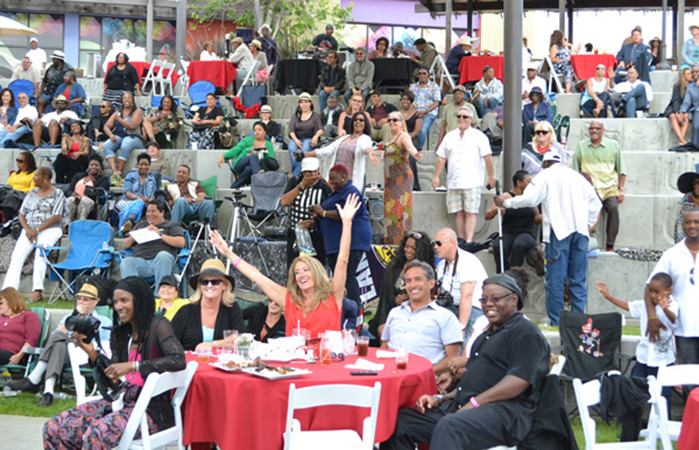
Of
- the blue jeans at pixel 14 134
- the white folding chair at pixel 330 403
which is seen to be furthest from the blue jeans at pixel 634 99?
the white folding chair at pixel 330 403

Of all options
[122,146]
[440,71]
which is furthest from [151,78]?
[440,71]

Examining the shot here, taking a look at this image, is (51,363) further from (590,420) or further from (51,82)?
(51,82)

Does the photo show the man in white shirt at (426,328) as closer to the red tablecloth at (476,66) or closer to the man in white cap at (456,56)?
the red tablecloth at (476,66)

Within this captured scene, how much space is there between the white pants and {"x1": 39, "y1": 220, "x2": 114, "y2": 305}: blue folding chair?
0.10 meters

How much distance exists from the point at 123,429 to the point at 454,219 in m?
6.38

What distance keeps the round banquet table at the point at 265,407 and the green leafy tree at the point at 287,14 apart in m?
17.8

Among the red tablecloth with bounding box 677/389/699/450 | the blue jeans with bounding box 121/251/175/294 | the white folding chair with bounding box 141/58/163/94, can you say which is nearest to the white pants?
the blue jeans with bounding box 121/251/175/294

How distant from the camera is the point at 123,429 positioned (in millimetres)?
4641

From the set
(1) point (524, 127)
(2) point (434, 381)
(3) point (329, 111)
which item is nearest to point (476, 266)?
(2) point (434, 381)

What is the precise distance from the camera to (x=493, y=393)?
454 centimetres

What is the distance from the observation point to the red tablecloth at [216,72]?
1631cm

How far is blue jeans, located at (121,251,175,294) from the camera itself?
30.2 ft

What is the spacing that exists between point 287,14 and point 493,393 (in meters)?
21.3

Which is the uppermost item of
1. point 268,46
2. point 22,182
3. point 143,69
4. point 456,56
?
point 268,46
